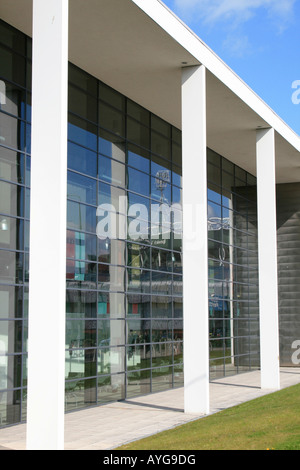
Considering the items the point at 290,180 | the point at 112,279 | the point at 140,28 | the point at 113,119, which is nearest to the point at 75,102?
the point at 113,119

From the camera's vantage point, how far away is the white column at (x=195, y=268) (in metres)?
14.0

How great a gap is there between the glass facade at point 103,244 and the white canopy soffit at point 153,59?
544 mm

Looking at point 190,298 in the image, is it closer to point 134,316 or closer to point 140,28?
point 134,316

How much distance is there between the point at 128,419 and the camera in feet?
43.4

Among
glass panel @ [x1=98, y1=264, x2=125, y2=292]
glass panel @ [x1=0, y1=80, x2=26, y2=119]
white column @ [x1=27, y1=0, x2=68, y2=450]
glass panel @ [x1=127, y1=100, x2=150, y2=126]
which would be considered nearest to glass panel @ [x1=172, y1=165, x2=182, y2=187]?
glass panel @ [x1=127, y1=100, x2=150, y2=126]

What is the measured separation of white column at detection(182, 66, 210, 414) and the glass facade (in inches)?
98.5

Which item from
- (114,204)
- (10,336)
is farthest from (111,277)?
(10,336)

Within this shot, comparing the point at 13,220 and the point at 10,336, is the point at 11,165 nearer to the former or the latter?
the point at 13,220

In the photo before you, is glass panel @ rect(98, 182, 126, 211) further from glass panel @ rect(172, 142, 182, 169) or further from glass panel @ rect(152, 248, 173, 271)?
glass panel @ rect(172, 142, 182, 169)

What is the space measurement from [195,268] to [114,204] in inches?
135

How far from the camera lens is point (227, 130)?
19.9 metres

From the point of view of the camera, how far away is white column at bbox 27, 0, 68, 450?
923 cm

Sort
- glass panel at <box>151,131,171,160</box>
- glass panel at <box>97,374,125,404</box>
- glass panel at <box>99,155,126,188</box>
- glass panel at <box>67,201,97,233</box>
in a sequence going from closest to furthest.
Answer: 1. glass panel at <box>67,201,97,233</box>
2. glass panel at <box>97,374,125,404</box>
3. glass panel at <box>99,155,126,188</box>
4. glass panel at <box>151,131,171,160</box>

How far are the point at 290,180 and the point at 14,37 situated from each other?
1663 centimetres
